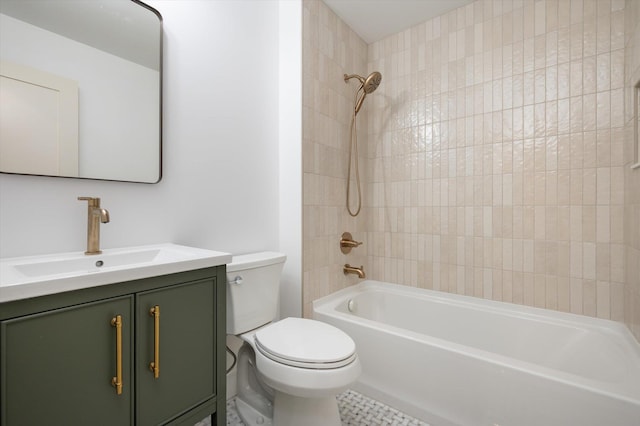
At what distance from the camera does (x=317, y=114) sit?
192 cm

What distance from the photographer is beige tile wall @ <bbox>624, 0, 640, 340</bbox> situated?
4.35 feet

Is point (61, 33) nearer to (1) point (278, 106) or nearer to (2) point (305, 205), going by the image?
(1) point (278, 106)

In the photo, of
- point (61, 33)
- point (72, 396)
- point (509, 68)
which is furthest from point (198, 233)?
point (509, 68)

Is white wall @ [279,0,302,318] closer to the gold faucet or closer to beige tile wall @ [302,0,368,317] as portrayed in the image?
beige tile wall @ [302,0,368,317]

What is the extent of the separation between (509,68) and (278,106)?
1.44 meters

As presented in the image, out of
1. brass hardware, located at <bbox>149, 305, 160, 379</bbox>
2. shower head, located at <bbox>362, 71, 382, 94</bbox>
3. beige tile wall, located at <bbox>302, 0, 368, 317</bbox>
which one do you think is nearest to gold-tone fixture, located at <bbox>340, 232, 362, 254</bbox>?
beige tile wall, located at <bbox>302, 0, 368, 317</bbox>

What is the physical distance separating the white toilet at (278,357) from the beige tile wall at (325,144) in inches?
15.4

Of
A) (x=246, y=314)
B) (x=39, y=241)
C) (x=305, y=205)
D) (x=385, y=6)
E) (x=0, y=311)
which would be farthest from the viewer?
(x=385, y=6)

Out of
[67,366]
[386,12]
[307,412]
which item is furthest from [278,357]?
[386,12]

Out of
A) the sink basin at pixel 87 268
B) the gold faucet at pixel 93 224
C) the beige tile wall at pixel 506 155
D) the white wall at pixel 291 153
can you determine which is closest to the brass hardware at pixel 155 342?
the sink basin at pixel 87 268

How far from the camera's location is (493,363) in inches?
49.1

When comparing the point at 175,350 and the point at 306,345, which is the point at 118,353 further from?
the point at 306,345

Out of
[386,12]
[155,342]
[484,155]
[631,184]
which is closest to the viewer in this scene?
[155,342]

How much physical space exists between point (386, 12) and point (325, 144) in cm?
101
